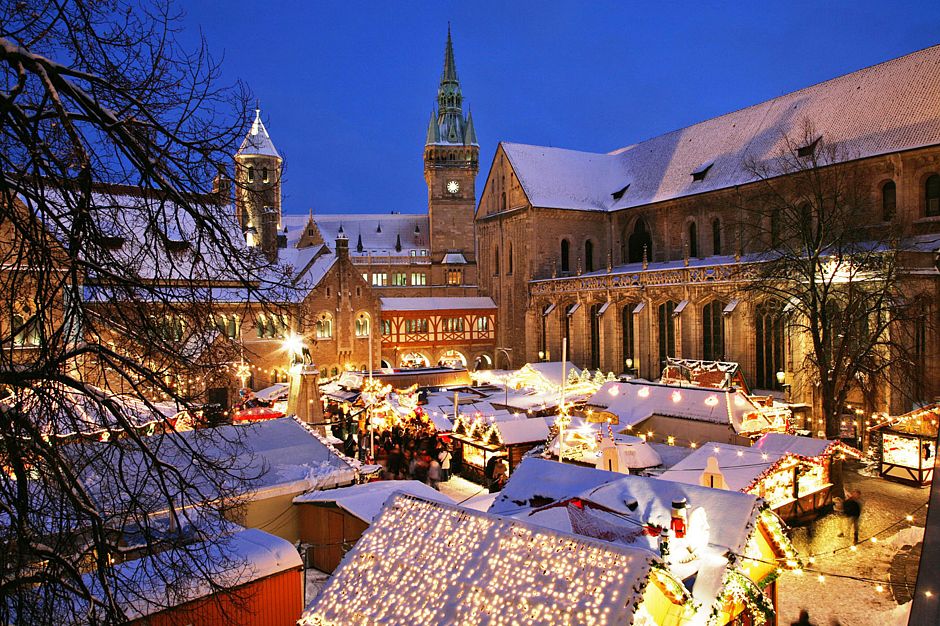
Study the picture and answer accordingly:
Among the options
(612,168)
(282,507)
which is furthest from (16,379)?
(612,168)

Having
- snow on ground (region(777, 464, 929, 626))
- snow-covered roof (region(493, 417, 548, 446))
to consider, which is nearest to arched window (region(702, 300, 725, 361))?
snow on ground (region(777, 464, 929, 626))

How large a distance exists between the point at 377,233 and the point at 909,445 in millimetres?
54195

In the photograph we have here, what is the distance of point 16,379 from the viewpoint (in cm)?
414

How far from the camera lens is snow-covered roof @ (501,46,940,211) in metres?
27.5

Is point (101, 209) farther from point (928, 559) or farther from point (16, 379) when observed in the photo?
point (928, 559)

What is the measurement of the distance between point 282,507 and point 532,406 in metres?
12.4

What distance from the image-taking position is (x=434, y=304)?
4581cm

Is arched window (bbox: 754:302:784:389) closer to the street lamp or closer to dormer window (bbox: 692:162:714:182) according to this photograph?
the street lamp

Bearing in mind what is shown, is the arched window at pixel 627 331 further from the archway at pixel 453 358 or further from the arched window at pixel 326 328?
the arched window at pixel 326 328

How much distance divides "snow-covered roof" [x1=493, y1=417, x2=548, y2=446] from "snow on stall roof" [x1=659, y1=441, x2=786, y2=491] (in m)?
5.08

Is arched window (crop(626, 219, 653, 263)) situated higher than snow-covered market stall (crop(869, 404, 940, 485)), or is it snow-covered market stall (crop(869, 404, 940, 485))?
arched window (crop(626, 219, 653, 263))

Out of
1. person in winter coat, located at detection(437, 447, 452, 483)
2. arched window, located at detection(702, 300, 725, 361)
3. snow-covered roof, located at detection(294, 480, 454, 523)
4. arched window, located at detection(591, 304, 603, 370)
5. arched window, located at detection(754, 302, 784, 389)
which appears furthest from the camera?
arched window, located at detection(591, 304, 603, 370)

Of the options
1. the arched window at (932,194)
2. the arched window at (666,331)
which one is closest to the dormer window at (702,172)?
the arched window at (666,331)

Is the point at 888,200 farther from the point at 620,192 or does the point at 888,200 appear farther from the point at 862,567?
the point at 862,567
